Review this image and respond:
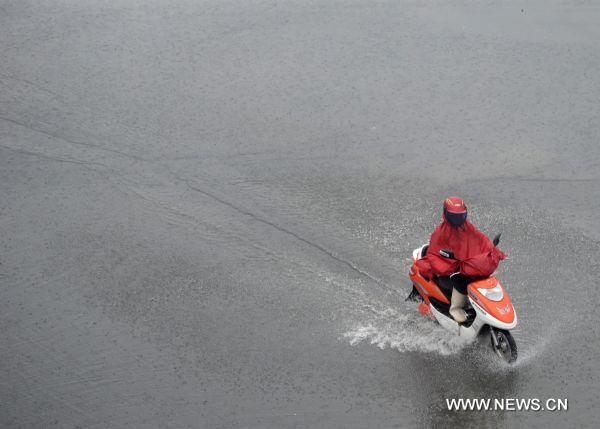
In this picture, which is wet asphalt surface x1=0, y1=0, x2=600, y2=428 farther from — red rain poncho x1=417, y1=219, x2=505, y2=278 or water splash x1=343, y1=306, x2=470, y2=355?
red rain poncho x1=417, y1=219, x2=505, y2=278

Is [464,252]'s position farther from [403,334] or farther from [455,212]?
[403,334]

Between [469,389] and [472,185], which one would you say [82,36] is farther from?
[469,389]

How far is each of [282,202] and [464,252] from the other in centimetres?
291

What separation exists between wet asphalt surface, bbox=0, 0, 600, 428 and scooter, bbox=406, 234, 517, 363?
0.52 feet

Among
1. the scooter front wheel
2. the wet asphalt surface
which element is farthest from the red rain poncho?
the wet asphalt surface

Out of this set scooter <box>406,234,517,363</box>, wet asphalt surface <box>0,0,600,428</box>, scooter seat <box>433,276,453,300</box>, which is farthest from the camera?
scooter seat <box>433,276,453,300</box>

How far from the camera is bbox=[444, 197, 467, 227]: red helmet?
6809 mm

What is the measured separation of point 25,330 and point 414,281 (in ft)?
12.3

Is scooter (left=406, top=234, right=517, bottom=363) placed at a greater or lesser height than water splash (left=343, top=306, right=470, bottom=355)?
greater

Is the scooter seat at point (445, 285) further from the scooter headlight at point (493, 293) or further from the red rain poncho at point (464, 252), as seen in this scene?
the scooter headlight at point (493, 293)

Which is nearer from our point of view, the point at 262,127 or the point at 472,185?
the point at 472,185

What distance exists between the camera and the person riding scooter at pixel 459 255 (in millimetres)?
6848

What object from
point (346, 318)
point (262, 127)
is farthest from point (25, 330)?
point (262, 127)

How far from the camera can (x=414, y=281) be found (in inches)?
293
